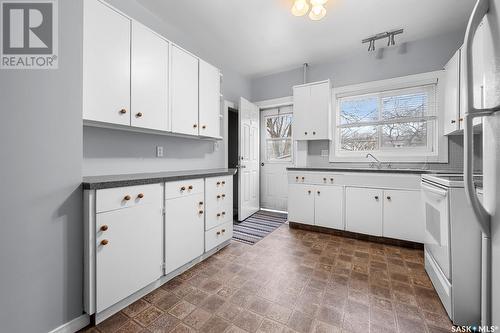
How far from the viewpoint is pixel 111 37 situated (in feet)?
5.31

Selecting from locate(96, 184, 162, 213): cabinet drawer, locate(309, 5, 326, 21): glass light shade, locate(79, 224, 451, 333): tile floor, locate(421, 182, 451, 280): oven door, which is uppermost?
locate(309, 5, 326, 21): glass light shade

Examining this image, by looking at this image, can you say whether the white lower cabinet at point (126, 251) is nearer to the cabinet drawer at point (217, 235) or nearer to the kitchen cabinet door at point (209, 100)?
the cabinet drawer at point (217, 235)

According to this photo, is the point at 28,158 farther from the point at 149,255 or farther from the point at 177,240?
the point at 177,240

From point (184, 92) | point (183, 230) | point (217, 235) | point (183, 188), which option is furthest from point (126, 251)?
point (184, 92)

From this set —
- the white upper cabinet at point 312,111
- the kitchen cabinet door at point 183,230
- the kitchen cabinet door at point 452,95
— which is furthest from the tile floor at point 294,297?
the white upper cabinet at point 312,111

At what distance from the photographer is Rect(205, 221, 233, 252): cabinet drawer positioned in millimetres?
2271

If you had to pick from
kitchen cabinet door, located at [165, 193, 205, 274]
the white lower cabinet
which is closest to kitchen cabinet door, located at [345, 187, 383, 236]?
kitchen cabinet door, located at [165, 193, 205, 274]

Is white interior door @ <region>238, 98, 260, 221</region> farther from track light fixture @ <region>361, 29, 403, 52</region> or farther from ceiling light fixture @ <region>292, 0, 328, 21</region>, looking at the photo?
track light fixture @ <region>361, 29, 403, 52</region>

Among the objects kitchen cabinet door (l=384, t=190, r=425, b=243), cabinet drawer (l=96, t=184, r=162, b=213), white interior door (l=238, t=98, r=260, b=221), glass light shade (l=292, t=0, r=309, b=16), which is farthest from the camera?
white interior door (l=238, t=98, r=260, b=221)

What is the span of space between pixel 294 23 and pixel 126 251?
9.86 ft

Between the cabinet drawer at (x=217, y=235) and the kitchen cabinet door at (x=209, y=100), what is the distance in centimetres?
115

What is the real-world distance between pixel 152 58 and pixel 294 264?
8.04 ft

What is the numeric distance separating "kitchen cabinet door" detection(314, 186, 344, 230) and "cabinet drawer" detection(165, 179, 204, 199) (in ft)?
5.93

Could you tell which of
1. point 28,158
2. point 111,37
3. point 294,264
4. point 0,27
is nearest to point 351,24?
point 111,37
